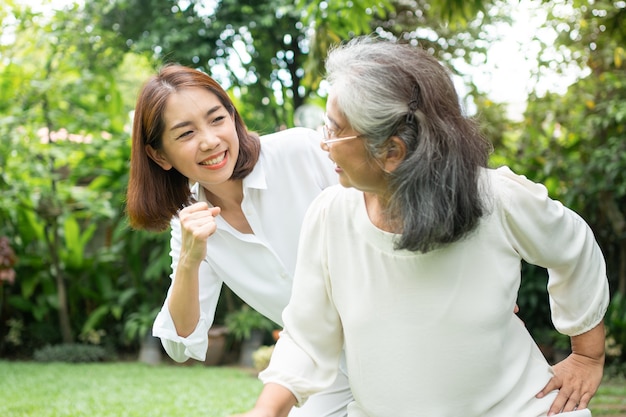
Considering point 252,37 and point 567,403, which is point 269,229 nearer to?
point 567,403

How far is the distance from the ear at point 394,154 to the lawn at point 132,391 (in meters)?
3.84

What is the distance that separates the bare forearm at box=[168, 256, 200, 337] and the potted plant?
567cm

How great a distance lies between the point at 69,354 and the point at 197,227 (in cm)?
676

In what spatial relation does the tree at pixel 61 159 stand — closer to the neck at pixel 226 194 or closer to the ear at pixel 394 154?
the neck at pixel 226 194

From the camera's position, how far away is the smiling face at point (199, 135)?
8.48 feet

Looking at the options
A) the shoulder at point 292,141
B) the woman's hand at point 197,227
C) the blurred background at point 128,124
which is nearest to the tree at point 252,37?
the blurred background at point 128,124

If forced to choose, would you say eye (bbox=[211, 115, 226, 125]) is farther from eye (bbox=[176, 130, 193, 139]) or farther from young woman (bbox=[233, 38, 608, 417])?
young woman (bbox=[233, 38, 608, 417])

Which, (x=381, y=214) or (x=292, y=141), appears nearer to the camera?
(x=381, y=214)

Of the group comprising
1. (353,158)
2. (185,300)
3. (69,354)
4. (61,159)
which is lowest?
(69,354)

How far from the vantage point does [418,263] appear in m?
1.79

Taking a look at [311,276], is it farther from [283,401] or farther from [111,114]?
[111,114]

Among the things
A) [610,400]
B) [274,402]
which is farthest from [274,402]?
[610,400]

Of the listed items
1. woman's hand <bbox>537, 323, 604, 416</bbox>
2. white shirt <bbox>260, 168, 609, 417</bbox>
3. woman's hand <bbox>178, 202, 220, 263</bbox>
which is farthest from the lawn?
white shirt <bbox>260, 168, 609, 417</bbox>

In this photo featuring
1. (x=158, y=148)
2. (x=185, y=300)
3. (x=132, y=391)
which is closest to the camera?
(x=185, y=300)
